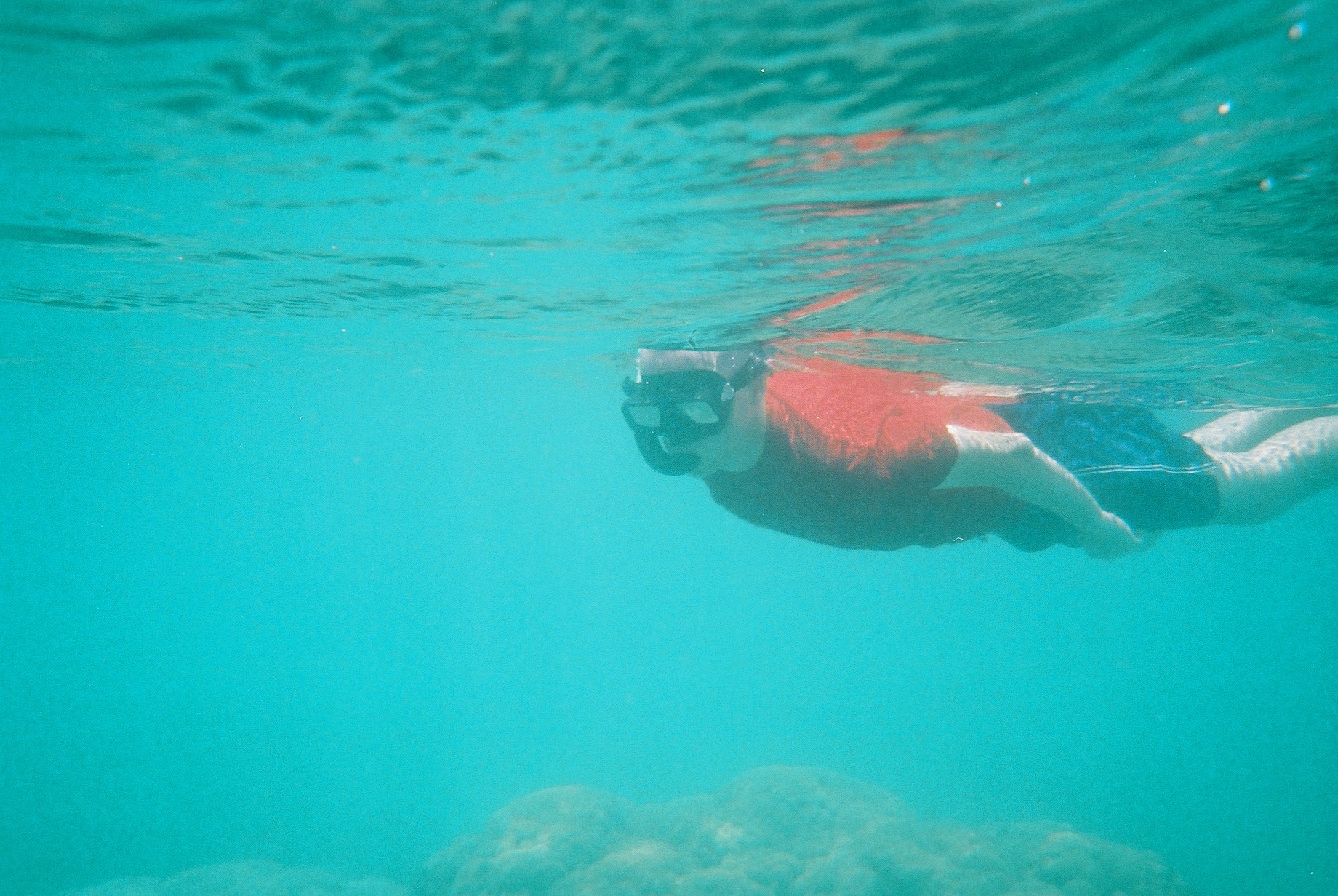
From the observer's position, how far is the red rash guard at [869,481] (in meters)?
5.27

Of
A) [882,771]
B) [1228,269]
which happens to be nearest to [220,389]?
[1228,269]

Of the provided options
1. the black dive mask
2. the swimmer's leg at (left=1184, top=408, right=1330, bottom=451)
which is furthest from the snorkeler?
the swimmer's leg at (left=1184, top=408, right=1330, bottom=451)

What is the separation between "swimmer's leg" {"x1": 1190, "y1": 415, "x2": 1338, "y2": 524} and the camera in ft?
21.7

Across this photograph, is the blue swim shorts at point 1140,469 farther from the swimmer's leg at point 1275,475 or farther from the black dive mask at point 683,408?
the black dive mask at point 683,408

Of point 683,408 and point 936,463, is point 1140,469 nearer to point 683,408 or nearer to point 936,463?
point 936,463

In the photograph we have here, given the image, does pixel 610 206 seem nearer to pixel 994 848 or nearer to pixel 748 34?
pixel 748 34

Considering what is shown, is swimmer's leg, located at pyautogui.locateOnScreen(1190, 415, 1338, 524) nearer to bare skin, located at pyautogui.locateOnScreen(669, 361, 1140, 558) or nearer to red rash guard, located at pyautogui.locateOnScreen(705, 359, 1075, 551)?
red rash guard, located at pyautogui.locateOnScreen(705, 359, 1075, 551)

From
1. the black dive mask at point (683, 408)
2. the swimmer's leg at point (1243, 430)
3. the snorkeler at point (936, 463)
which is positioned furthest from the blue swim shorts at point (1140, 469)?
the black dive mask at point (683, 408)

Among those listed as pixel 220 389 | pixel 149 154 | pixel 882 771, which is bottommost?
pixel 882 771

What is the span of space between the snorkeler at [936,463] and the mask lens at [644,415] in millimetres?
14

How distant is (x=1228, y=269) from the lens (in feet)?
25.3

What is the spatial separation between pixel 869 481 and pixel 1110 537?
2.43 meters

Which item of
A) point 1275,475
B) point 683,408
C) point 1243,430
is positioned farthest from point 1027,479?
point 1243,430

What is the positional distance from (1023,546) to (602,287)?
23.0 ft
